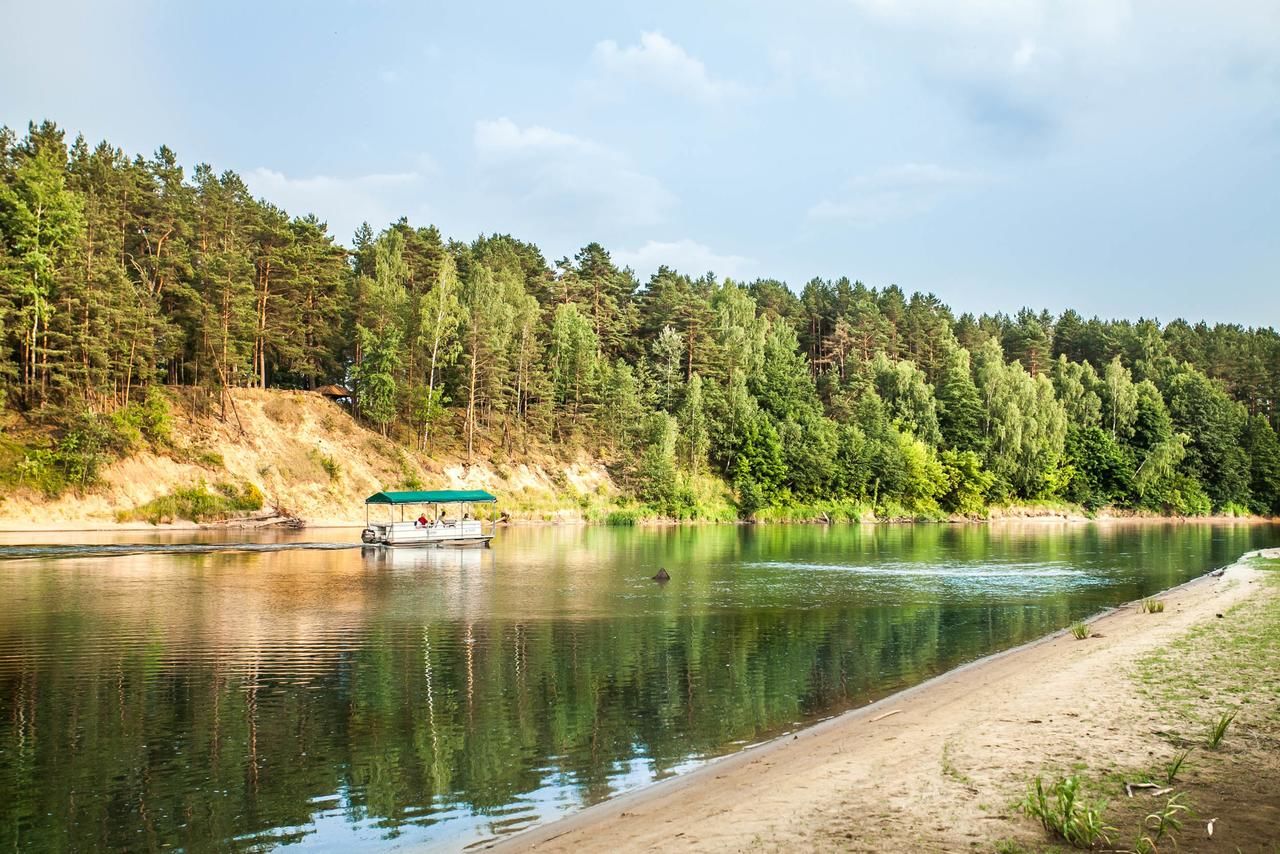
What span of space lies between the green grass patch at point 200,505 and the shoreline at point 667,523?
59 cm

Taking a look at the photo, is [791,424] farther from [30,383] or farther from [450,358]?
[30,383]

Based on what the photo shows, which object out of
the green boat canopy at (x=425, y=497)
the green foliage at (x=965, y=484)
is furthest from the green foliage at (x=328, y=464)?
the green foliage at (x=965, y=484)

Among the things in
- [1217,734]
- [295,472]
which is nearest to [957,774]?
[1217,734]

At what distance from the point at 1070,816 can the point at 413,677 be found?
14295mm

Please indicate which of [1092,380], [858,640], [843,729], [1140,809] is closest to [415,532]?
[858,640]

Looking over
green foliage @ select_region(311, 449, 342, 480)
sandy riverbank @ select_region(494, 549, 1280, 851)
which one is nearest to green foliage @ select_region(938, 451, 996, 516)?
green foliage @ select_region(311, 449, 342, 480)

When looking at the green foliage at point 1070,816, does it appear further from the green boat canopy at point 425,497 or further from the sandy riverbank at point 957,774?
the green boat canopy at point 425,497

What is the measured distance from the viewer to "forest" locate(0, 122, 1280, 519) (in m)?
69.0

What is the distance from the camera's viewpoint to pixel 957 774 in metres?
10.3

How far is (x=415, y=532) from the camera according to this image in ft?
202

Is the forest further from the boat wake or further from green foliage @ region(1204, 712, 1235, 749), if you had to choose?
green foliage @ region(1204, 712, 1235, 749)

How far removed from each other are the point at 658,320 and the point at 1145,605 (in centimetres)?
9930

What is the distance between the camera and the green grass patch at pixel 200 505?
6850 cm

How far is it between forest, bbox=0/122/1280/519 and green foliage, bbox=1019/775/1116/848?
235 ft
